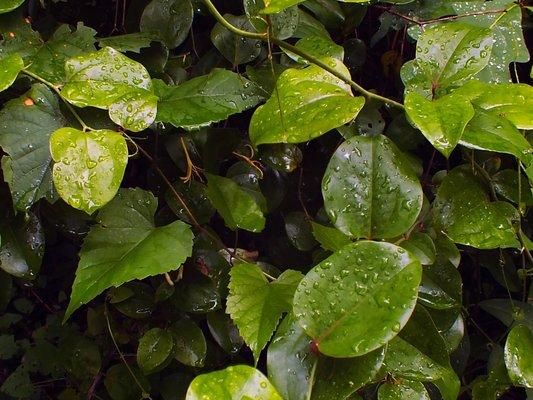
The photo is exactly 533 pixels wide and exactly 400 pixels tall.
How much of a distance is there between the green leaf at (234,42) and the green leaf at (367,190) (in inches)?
10.7

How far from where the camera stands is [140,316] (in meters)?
0.88

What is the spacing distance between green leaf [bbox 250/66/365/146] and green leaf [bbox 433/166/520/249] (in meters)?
0.21

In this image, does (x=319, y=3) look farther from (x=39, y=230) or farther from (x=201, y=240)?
(x=39, y=230)

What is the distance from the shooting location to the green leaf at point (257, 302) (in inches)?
23.3

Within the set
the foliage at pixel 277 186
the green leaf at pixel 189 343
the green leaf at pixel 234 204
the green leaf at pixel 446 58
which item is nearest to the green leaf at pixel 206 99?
the foliage at pixel 277 186

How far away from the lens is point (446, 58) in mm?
725

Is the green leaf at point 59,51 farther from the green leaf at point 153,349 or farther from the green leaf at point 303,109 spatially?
the green leaf at point 153,349

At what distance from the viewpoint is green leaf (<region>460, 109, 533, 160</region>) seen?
0.59m

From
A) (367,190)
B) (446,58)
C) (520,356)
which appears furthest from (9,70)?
(520,356)

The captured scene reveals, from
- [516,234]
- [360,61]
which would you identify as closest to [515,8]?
[360,61]

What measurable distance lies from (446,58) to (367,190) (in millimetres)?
230

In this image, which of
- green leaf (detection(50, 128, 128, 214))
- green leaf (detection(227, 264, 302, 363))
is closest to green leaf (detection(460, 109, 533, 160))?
green leaf (detection(227, 264, 302, 363))

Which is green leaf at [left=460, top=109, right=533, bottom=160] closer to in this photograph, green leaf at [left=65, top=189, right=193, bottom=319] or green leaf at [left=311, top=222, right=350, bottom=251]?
green leaf at [left=311, top=222, right=350, bottom=251]

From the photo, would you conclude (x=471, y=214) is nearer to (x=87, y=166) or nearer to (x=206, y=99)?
(x=206, y=99)
